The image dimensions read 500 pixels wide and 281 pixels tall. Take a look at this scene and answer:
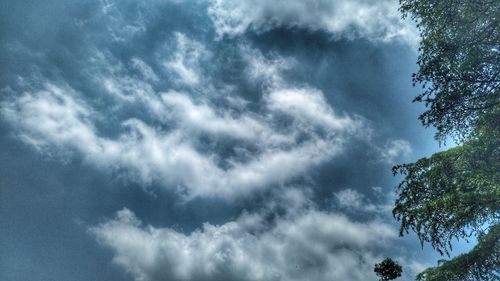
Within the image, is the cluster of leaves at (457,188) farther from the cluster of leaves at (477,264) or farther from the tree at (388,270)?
the tree at (388,270)

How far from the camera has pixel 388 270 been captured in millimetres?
50312

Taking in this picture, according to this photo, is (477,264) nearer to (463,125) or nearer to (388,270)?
(463,125)

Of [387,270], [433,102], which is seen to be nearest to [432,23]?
[433,102]

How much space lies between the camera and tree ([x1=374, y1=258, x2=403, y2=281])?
49.9 meters

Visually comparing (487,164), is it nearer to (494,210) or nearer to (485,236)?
(494,210)

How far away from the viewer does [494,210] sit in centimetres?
954

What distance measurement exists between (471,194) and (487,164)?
119 centimetres

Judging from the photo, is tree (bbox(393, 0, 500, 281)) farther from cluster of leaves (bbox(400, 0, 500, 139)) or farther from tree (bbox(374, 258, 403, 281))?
tree (bbox(374, 258, 403, 281))

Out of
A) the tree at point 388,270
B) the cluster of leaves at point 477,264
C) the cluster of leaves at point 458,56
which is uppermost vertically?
the tree at point 388,270

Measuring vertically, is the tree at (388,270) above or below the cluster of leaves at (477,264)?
above

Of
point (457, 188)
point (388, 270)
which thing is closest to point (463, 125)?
point (457, 188)

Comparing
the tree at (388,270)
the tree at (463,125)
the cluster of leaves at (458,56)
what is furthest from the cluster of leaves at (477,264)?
the tree at (388,270)

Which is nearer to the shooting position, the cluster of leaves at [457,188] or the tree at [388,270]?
the cluster of leaves at [457,188]

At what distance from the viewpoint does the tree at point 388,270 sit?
49.9 m
